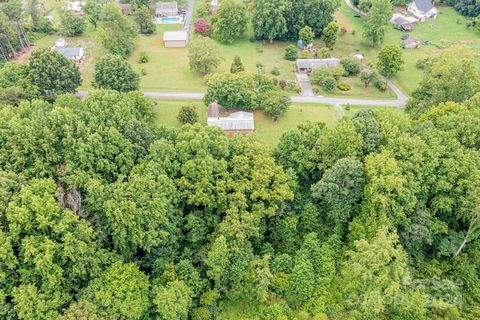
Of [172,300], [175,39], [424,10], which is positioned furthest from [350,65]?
[172,300]

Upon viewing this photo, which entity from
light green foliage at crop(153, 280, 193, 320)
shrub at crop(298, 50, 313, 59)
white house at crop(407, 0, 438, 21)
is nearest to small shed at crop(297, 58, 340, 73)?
shrub at crop(298, 50, 313, 59)

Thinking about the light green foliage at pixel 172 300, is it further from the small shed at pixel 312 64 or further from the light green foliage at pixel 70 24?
the light green foliage at pixel 70 24

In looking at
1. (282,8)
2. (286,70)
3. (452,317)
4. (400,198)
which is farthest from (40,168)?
(282,8)

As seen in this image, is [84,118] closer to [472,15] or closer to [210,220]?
[210,220]

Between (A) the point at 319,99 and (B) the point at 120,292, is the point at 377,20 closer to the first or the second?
(A) the point at 319,99

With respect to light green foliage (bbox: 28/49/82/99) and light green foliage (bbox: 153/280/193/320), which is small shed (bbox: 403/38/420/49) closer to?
light green foliage (bbox: 28/49/82/99)
